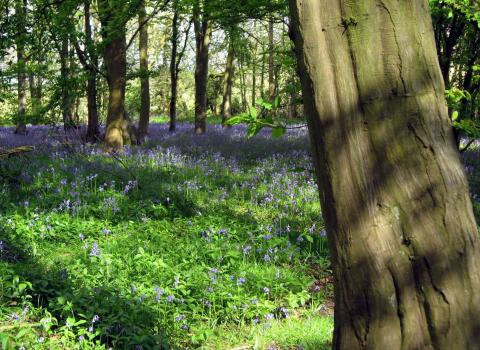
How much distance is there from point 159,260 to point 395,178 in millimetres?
3425

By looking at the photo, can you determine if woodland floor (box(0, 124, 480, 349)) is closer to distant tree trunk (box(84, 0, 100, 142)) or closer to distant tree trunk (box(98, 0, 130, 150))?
distant tree trunk (box(98, 0, 130, 150))

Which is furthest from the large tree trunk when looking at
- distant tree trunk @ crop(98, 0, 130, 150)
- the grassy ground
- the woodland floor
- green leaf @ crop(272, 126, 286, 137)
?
distant tree trunk @ crop(98, 0, 130, 150)

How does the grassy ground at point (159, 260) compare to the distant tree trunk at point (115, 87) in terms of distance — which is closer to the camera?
the grassy ground at point (159, 260)

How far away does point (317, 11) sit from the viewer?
1.66m

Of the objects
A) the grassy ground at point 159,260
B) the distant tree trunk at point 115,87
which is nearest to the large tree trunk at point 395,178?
the grassy ground at point 159,260

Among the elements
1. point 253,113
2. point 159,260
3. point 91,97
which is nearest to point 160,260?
point 159,260

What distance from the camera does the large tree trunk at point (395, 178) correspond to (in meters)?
1.59

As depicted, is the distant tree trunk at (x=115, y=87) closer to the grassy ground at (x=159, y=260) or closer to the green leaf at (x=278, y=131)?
the grassy ground at (x=159, y=260)

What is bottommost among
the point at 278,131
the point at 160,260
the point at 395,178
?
the point at 160,260

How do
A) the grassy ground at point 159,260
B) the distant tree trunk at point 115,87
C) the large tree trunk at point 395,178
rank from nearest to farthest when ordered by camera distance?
1. the large tree trunk at point 395,178
2. the grassy ground at point 159,260
3. the distant tree trunk at point 115,87

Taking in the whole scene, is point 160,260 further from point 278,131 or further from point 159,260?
point 278,131

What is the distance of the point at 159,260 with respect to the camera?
4.67 meters

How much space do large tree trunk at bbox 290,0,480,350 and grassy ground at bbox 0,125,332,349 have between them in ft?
2.32

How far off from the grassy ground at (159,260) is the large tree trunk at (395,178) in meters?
0.71
